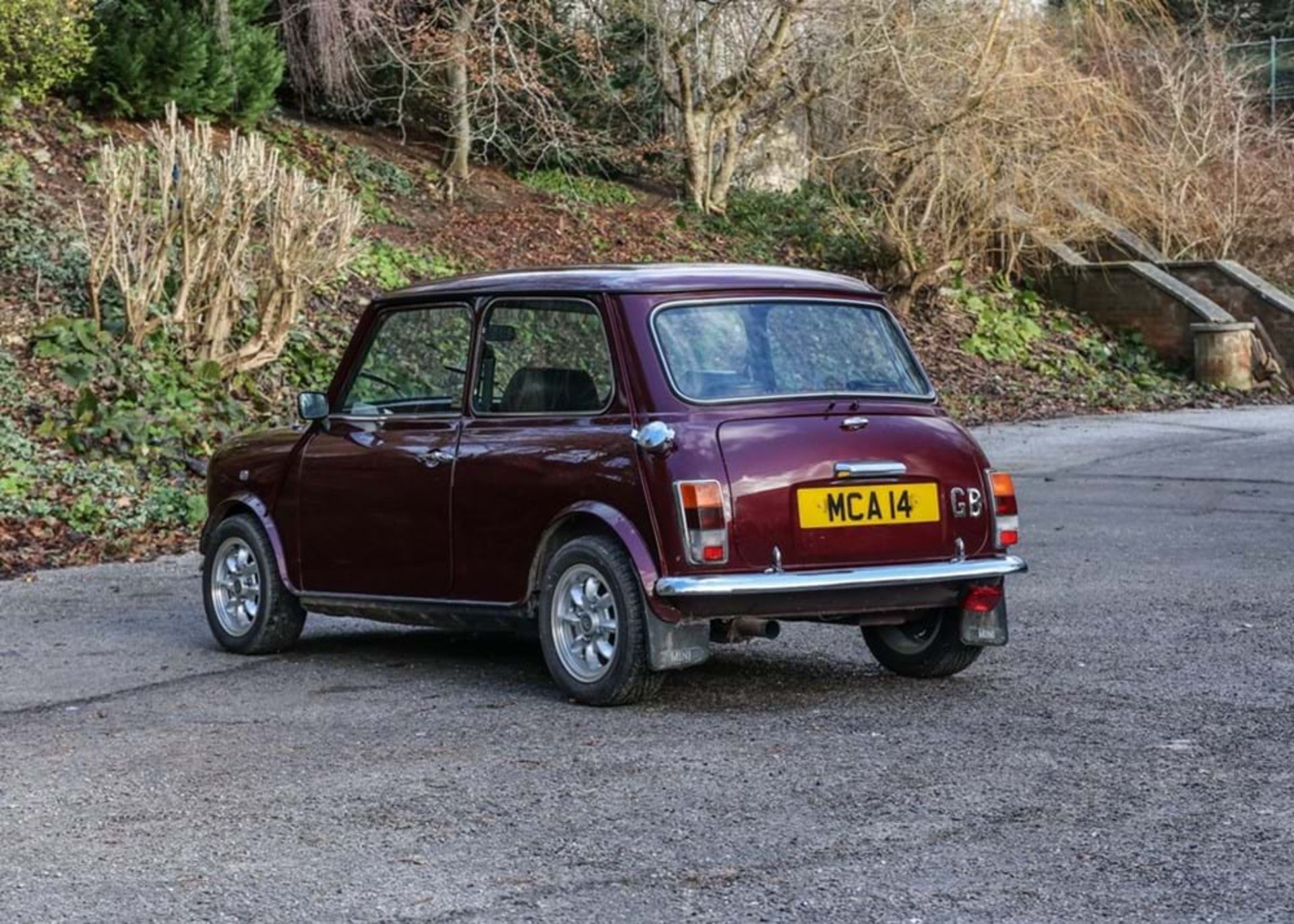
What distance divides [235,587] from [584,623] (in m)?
2.51

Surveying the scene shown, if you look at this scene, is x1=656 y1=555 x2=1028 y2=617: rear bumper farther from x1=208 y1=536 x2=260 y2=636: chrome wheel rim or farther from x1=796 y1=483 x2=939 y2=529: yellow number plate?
x1=208 y1=536 x2=260 y2=636: chrome wheel rim

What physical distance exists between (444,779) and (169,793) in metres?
0.86

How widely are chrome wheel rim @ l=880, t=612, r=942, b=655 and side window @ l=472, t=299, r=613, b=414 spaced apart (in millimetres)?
1637

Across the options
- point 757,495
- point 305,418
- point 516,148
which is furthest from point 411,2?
point 757,495

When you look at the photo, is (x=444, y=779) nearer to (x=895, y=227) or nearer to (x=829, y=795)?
(x=829, y=795)

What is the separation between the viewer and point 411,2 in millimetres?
24344

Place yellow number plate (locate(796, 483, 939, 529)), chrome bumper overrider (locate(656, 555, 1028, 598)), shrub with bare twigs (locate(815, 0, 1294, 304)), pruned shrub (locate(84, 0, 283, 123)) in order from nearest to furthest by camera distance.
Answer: chrome bumper overrider (locate(656, 555, 1028, 598)) < yellow number plate (locate(796, 483, 939, 529)) < pruned shrub (locate(84, 0, 283, 123)) < shrub with bare twigs (locate(815, 0, 1294, 304))

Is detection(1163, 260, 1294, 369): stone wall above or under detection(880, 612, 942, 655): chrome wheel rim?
above

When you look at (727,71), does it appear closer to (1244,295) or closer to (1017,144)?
(1017,144)

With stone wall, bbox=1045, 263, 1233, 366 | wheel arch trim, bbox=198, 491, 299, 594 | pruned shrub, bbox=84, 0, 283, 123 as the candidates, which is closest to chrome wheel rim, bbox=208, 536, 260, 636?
wheel arch trim, bbox=198, 491, 299, 594

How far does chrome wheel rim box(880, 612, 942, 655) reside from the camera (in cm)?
830

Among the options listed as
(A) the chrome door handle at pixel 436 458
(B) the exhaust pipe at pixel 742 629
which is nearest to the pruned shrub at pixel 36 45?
(A) the chrome door handle at pixel 436 458

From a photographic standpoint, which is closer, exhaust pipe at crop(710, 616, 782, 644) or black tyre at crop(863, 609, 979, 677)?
exhaust pipe at crop(710, 616, 782, 644)

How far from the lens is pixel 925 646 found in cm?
833
